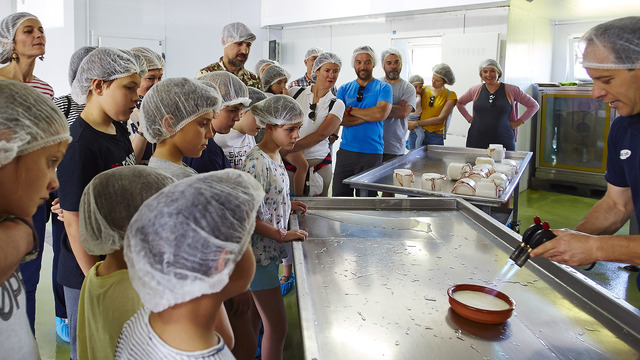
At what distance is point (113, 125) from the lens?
5.82ft

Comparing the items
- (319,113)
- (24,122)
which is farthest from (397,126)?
(24,122)

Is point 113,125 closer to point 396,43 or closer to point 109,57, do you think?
point 109,57

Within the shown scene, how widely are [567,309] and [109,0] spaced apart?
5778mm

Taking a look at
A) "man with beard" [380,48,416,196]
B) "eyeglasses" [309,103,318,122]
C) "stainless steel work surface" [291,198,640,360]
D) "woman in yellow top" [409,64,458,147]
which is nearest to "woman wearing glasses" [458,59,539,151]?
"woman in yellow top" [409,64,458,147]

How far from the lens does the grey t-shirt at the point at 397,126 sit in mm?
4094

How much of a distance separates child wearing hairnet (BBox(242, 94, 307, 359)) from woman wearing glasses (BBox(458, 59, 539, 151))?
3.08 m

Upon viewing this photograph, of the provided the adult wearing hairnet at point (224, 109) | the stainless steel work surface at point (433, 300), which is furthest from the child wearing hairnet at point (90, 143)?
the stainless steel work surface at point (433, 300)

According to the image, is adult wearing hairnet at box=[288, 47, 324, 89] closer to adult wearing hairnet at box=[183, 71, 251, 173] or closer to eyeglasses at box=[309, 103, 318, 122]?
eyeglasses at box=[309, 103, 318, 122]

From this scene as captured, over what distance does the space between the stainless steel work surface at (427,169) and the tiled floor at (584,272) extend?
863mm

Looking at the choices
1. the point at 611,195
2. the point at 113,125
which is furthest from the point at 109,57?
the point at 611,195

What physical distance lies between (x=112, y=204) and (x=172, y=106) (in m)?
0.65

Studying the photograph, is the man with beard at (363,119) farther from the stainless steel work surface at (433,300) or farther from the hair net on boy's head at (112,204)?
the hair net on boy's head at (112,204)

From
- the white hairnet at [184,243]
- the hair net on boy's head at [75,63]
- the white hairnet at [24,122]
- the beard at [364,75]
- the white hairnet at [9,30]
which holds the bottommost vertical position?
the white hairnet at [184,243]

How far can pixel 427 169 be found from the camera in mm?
3566
